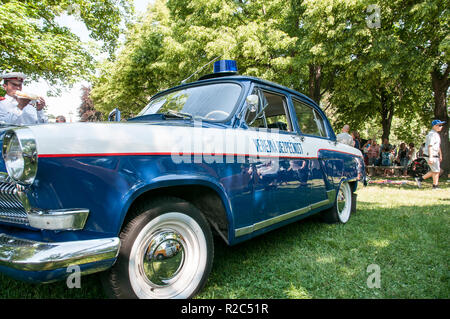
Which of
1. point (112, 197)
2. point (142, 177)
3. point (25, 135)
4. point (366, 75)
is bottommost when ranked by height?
point (112, 197)

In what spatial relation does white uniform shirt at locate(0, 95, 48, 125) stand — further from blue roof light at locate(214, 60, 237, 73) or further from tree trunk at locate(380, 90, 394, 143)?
tree trunk at locate(380, 90, 394, 143)

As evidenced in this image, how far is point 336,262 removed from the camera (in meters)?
2.87

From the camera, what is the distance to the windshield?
259cm

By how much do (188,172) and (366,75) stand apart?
33.3ft

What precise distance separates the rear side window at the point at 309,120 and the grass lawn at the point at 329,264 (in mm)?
1486

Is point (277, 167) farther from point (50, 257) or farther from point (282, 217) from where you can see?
point (50, 257)

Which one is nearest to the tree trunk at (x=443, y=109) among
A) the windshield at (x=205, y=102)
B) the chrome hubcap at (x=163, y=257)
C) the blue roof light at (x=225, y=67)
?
the blue roof light at (x=225, y=67)

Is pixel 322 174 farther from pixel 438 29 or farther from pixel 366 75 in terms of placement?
pixel 438 29

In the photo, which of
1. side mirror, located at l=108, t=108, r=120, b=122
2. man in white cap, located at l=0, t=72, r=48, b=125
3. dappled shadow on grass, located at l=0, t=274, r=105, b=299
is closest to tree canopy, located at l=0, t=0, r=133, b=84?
man in white cap, located at l=0, t=72, r=48, b=125

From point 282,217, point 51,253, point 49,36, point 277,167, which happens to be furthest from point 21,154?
point 49,36

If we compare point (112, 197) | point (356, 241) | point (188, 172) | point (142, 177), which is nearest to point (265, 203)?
point (188, 172)

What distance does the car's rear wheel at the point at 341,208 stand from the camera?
4.32m

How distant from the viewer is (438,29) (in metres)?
9.45

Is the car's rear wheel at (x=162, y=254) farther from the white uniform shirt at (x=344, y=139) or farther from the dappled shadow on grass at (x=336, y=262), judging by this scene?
the white uniform shirt at (x=344, y=139)
